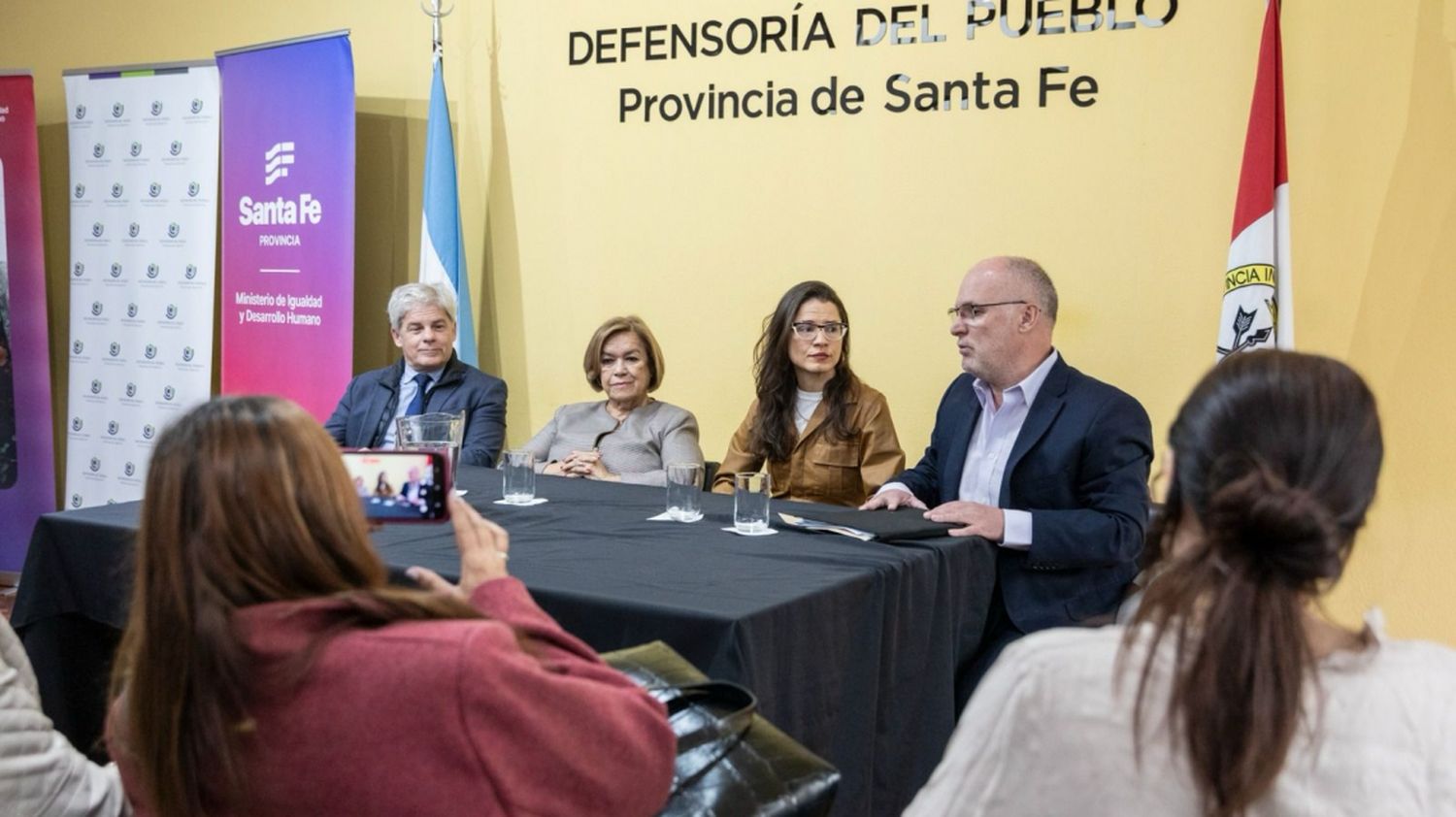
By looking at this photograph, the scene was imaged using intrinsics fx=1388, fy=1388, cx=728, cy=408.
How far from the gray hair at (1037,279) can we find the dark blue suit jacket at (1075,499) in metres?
0.17

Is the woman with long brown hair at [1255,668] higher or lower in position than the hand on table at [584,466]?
higher

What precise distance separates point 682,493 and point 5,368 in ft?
13.6

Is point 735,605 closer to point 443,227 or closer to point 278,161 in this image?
point 443,227

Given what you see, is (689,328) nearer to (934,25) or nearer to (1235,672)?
(934,25)

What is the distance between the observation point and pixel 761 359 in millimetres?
4199

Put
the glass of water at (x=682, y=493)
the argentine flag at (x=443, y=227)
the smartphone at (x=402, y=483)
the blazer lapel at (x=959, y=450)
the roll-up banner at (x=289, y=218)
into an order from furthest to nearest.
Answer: the roll-up banner at (x=289, y=218)
the argentine flag at (x=443, y=227)
the blazer lapel at (x=959, y=450)
the glass of water at (x=682, y=493)
the smartphone at (x=402, y=483)

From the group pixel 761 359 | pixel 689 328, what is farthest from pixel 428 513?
pixel 689 328

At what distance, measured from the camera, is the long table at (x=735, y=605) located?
90.1 inches

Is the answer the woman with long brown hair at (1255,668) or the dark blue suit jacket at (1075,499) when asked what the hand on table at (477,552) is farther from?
the dark blue suit jacket at (1075,499)

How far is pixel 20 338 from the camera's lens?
6.02 metres

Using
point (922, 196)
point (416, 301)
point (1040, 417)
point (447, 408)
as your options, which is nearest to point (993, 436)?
point (1040, 417)

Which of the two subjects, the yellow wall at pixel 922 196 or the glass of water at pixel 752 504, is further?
the yellow wall at pixel 922 196

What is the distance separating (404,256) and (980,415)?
3059 mm

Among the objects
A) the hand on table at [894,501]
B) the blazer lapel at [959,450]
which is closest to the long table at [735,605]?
the hand on table at [894,501]
